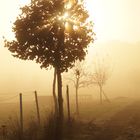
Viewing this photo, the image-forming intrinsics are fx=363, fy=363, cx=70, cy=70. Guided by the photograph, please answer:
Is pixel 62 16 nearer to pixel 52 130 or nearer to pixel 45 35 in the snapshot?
pixel 45 35

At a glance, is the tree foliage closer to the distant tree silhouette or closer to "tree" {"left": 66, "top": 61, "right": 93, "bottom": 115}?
the distant tree silhouette

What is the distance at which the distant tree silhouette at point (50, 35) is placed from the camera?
22609 millimetres

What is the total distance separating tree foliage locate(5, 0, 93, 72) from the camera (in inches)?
890

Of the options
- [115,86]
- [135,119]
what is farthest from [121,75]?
[135,119]

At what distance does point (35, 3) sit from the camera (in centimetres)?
2294

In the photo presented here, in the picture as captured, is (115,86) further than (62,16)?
Yes

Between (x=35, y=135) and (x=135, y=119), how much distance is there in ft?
37.6

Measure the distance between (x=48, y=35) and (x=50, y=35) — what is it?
13cm

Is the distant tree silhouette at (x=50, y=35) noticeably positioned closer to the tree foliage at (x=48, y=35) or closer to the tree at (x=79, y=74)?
the tree foliage at (x=48, y=35)

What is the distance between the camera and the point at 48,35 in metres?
22.4

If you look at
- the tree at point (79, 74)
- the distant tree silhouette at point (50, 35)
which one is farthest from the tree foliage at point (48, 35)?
the tree at point (79, 74)

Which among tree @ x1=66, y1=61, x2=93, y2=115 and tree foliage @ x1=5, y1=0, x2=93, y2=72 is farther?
tree @ x1=66, y1=61, x2=93, y2=115

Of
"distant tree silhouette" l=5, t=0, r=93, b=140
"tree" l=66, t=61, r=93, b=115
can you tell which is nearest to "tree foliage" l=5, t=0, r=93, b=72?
"distant tree silhouette" l=5, t=0, r=93, b=140

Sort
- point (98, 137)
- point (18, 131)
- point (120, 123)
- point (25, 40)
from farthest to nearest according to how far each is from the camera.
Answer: point (120, 123) → point (25, 40) → point (98, 137) → point (18, 131)
